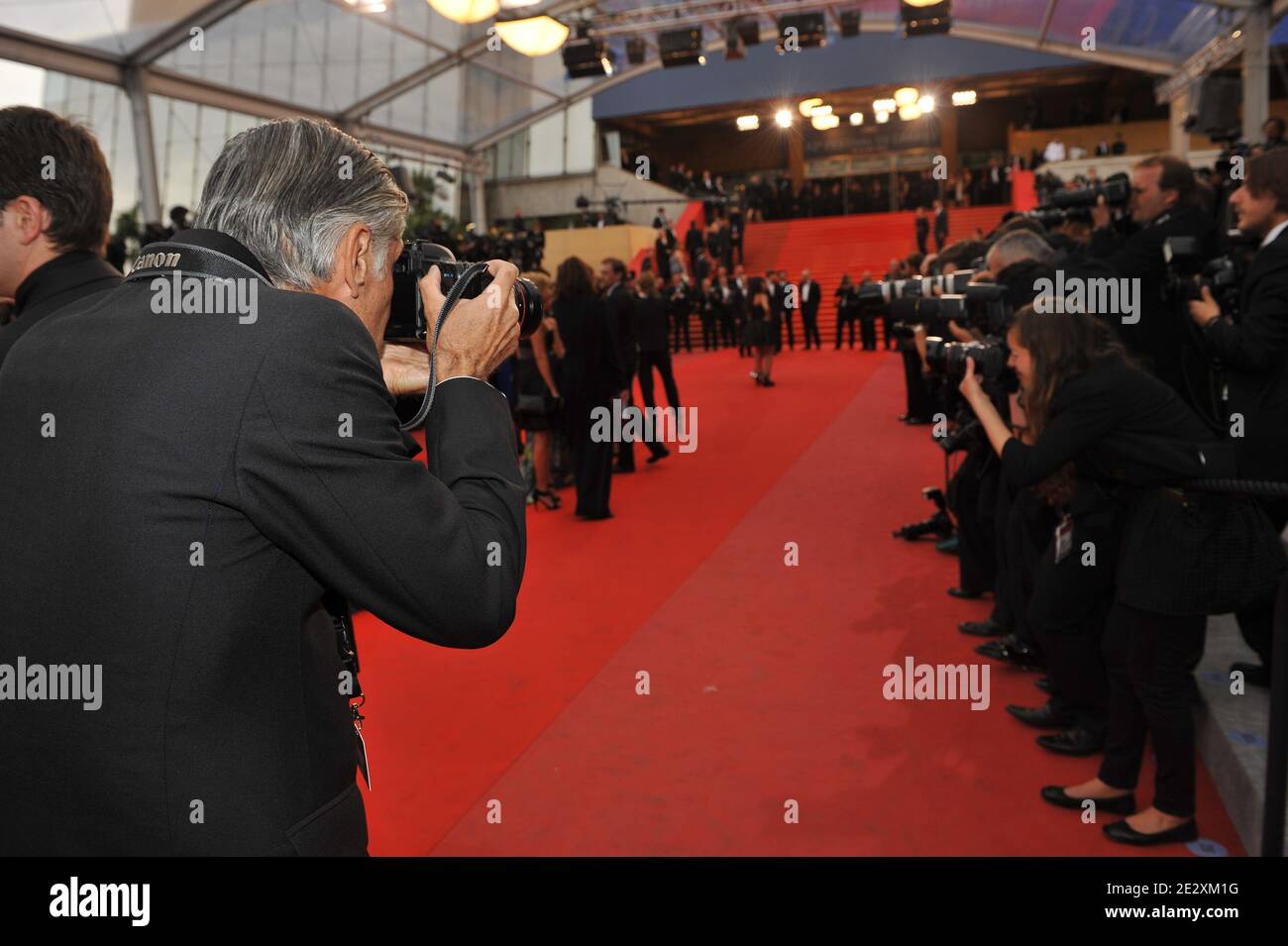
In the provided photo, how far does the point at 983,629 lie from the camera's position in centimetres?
397

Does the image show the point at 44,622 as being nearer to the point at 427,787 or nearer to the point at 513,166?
the point at 427,787

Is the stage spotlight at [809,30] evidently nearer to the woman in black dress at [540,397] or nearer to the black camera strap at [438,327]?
the woman in black dress at [540,397]

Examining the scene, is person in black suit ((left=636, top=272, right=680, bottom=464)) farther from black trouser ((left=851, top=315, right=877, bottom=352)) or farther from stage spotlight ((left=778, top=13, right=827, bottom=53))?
stage spotlight ((left=778, top=13, right=827, bottom=53))

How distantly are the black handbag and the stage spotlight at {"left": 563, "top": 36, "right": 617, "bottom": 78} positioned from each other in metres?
15.6

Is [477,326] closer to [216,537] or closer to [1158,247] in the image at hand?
[216,537]

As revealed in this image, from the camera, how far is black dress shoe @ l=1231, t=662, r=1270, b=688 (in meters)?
2.97

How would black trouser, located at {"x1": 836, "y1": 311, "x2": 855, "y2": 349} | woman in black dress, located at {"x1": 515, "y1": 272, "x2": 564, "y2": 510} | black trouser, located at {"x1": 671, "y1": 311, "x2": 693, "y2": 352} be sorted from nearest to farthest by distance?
woman in black dress, located at {"x1": 515, "y1": 272, "x2": 564, "y2": 510} < black trouser, located at {"x1": 836, "y1": 311, "x2": 855, "y2": 349} < black trouser, located at {"x1": 671, "y1": 311, "x2": 693, "y2": 352}

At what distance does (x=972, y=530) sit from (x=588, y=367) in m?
2.83

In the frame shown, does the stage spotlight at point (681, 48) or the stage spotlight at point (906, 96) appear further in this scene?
the stage spotlight at point (906, 96)

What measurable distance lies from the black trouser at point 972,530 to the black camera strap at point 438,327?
3.42 meters

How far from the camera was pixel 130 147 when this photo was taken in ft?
49.8

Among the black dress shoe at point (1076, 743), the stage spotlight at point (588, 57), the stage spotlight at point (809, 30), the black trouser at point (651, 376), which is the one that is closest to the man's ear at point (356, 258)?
the black dress shoe at point (1076, 743)

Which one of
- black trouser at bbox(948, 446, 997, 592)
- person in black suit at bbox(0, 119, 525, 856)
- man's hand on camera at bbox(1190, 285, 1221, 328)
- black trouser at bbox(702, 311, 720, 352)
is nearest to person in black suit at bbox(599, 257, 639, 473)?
black trouser at bbox(948, 446, 997, 592)

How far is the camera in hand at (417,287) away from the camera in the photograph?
118cm
